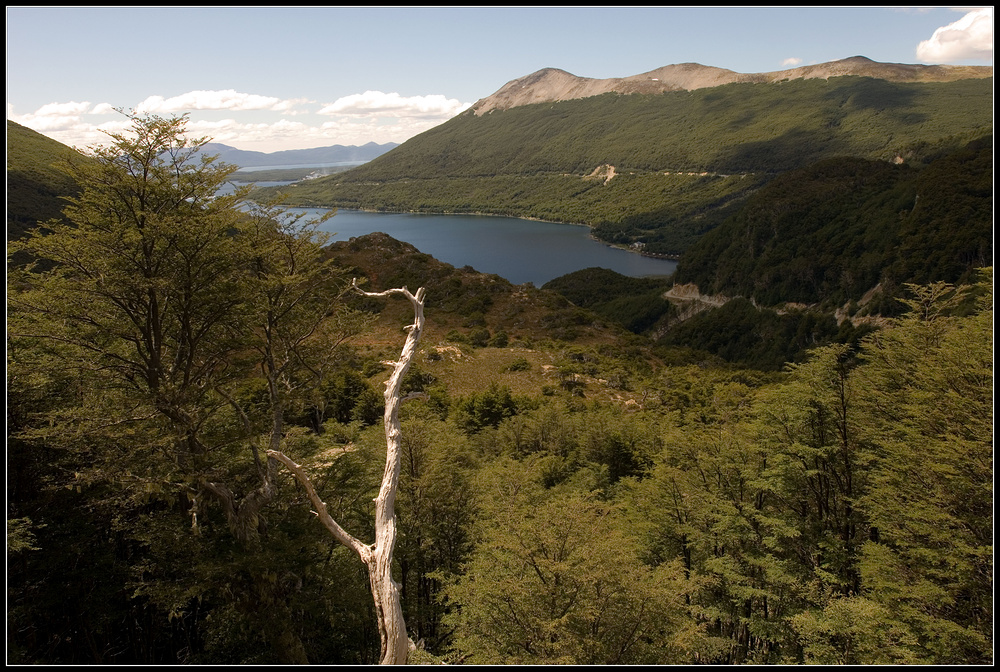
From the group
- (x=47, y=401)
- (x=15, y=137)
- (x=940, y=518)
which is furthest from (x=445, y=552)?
(x=15, y=137)

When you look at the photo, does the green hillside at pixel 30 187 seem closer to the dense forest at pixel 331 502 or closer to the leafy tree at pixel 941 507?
the dense forest at pixel 331 502

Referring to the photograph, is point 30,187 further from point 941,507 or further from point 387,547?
point 941,507

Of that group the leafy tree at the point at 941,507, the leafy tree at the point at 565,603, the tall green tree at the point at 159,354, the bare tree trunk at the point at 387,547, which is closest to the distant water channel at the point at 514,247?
the leafy tree at the point at 941,507

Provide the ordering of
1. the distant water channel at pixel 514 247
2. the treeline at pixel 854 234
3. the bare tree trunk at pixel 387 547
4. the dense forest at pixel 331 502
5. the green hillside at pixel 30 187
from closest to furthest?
1. the bare tree trunk at pixel 387 547
2. the dense forest at pixel 331 502
3. the green hillside at pixel 30 187
4. the treeline at pixel 854 234
5. the distant water channel at pixel 514 247

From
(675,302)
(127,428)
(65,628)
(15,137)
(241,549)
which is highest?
(15,137)

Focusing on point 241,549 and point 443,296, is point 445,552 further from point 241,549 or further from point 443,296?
point 443,296

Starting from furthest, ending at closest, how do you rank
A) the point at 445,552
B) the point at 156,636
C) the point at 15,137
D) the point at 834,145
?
the point at 834,145 < the point at 15,137 < the point at 445,552 < the point at 156,636
